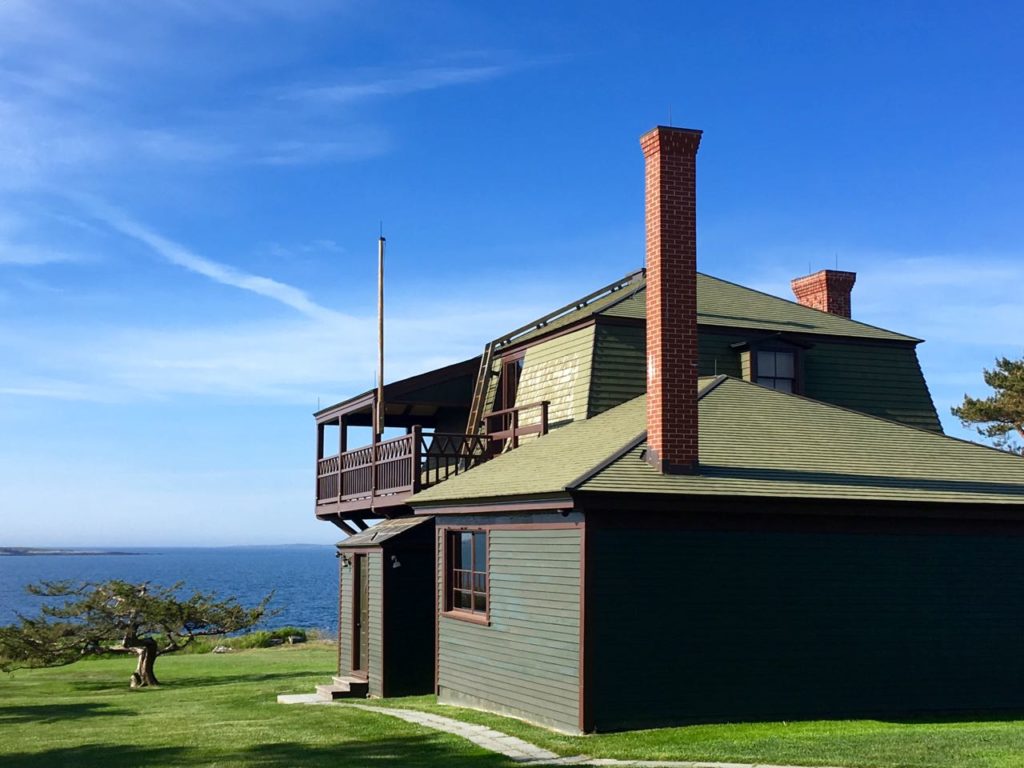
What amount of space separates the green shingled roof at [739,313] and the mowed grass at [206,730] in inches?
390

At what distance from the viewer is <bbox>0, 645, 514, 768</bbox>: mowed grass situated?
14688 millimetres

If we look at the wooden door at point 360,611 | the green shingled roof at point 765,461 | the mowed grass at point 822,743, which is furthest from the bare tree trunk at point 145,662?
the mowed grass at point 822,743

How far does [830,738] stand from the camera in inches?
555

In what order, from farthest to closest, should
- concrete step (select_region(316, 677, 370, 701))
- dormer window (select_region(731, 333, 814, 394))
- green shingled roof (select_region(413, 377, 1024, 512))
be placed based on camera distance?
1. dormer window (select_region(731, 333, 814, 394))
2. concrete step (select_region(316, 677, 370, 701))
3. green shingled roof (select_region(413, 377, 1024, 512))

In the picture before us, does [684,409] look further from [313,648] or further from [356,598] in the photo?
[313,648]

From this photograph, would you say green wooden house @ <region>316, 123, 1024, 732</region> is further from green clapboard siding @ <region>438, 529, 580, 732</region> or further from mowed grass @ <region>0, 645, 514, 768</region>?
mowed grass @ <region>0, 645, 514, 768</region>

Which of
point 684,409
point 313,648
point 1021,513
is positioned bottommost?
point 313,648

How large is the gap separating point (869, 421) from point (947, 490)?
3.45 meters

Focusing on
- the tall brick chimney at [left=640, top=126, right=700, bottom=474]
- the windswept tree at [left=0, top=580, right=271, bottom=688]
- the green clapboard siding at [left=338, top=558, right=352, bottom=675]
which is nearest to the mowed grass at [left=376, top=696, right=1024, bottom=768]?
the tall brick chimney at [left=640, top=126, right=700, bottom=474]

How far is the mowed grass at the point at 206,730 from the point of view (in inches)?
578

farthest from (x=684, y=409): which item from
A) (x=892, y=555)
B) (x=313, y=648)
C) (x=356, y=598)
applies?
(x=313, y=648)

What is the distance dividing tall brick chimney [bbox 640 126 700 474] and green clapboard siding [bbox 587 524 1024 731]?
58.9 inches

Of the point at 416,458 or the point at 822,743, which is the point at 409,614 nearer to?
the point at 416,458

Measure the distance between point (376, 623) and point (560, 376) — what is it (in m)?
6.34
